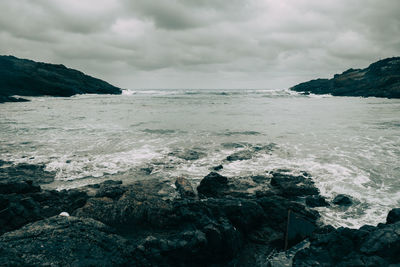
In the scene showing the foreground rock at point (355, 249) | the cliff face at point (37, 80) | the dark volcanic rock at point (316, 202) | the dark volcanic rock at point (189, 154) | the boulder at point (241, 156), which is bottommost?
the dark volcanic rock at point (316, 202)

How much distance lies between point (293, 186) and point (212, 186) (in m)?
3.41

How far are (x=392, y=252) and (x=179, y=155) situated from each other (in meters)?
11.4

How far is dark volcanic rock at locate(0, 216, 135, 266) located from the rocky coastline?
0.02 metres

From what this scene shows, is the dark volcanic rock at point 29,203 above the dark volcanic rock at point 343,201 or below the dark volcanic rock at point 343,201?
above

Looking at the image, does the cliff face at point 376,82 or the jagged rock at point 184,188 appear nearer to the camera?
the jagged rock at point 184,188

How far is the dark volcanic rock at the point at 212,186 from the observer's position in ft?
29.3

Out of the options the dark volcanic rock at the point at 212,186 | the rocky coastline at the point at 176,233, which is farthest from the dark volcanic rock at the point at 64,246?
the dark volcanic rock at the point at 212,186

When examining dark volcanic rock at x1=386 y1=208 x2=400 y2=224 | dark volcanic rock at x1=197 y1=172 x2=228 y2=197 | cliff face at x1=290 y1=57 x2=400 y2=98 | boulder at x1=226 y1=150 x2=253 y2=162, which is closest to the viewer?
dark volcanic rock at x1=386 y1=208 x2=400 y2=224

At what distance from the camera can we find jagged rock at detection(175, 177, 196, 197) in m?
8.68

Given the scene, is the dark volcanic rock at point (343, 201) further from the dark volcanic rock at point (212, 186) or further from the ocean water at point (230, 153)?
the dark volcanic rock at point (212, 186)

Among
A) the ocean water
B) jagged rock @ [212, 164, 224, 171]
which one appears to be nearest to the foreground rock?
the ocean water

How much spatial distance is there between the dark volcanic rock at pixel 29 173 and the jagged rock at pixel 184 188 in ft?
20.4

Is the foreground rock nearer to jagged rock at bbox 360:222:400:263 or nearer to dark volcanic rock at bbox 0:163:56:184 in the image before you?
jagged rock at bbox 360:222:400:263

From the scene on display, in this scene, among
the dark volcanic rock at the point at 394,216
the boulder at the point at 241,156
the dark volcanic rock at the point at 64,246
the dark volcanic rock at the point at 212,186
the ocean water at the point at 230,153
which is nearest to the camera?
the dark volcanic rock at the point at 64,246
